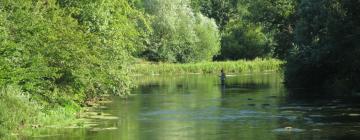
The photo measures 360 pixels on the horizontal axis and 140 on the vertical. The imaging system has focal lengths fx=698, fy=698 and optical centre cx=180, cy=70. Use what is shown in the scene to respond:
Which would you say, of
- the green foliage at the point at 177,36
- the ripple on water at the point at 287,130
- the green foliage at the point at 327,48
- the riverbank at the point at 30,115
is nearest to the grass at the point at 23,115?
the riverbank at the point at 30,115

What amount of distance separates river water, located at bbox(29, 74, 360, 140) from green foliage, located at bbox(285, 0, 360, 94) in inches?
125

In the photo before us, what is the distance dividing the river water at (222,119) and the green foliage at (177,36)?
144 ft

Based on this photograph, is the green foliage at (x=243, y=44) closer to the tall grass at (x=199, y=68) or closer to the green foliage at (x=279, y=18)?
the tall grass at (x=199, y=68)

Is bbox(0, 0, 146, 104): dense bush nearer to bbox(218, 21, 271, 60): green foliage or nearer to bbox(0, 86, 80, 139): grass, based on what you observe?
bbox(0, 86, 80, 139): grass

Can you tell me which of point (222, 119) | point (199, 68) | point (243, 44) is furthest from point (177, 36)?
point (222, 119)

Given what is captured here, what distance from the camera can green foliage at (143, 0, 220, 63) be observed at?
302 ft

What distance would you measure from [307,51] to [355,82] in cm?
415

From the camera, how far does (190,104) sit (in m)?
40.9

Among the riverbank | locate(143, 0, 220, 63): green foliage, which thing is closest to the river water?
the riverbank

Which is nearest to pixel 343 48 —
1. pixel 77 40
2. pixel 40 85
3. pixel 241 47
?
pixel 77 40

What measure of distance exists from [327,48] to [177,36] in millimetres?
50525

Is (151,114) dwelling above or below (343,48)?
below

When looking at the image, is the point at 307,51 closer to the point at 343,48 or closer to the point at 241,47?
the point at 343,48

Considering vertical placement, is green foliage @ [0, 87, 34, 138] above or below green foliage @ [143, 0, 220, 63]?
below
